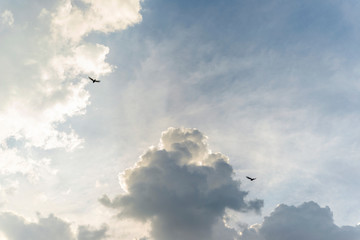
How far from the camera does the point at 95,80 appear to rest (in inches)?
5300

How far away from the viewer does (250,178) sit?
139 metres

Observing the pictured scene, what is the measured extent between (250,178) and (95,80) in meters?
116

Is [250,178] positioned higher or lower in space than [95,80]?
lower
